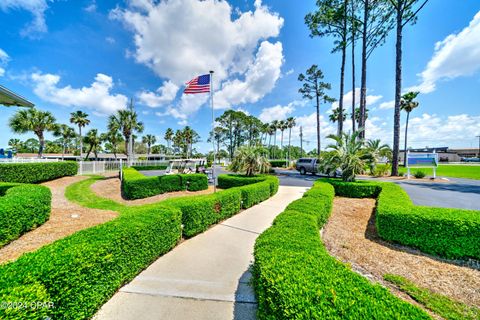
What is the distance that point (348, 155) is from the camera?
10.4 m

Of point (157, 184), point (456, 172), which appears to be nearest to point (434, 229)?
point (157, 184)

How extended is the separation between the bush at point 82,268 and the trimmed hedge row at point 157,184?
22.3 ft

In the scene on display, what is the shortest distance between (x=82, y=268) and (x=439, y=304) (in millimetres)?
4771

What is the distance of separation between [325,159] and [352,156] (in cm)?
141

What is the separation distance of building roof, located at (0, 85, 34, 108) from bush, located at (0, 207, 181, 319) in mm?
11115

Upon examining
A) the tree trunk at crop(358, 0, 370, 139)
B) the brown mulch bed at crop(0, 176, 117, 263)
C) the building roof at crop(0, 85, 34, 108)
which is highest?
the tree trunk at crop(358, 0, 370, 139)

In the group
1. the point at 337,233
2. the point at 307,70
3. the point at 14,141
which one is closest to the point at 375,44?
the point at 307,70

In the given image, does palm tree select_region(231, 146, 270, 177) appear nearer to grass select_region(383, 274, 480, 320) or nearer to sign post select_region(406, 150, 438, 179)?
grass select_region(383, 274, 480, 320)

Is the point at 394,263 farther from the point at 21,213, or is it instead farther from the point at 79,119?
the point at 79,119

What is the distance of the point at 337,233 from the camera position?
5273 millimetres

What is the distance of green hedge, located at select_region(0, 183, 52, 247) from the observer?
13.6 feet

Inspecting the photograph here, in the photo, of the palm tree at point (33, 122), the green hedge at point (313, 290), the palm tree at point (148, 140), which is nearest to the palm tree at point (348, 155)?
the green hedge at point (313, 290)

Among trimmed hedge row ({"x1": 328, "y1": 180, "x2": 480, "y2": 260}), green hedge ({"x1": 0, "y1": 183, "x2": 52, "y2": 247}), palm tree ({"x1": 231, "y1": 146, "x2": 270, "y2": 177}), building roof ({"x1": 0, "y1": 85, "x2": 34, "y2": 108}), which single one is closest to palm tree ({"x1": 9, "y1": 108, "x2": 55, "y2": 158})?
building roof ({"x1": 0, "y1": 85, "x2": 34, "y2": 108})

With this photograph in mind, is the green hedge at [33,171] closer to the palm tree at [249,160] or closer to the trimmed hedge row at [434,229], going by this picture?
the palm tree at [249,160]
